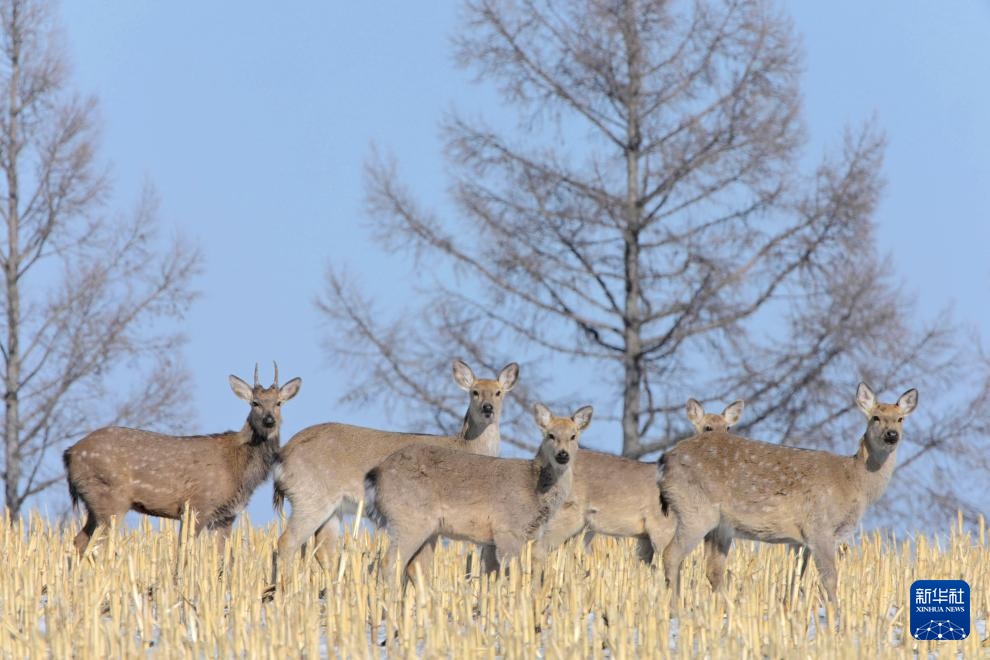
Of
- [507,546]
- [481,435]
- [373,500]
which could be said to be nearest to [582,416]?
[507,546]

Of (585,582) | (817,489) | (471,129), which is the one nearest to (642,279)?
(471,129)

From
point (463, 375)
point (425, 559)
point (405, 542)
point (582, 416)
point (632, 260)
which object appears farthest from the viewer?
point (632, 260)

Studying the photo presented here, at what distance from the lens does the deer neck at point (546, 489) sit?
10.8 m

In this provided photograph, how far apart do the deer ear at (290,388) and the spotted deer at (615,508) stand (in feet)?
9.48

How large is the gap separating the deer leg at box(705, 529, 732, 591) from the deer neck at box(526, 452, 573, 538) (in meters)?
1.25

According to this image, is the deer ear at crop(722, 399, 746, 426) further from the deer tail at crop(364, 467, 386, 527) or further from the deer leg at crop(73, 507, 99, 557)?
the deer leg at crop(73, 507, 99, 557)

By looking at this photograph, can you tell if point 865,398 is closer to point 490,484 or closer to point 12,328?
point 490,484

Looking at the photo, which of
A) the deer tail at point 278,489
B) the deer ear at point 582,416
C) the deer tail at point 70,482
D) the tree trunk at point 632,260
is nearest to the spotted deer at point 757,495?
the deer ear at point 582,416

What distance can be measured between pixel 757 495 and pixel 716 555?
1.83 ft

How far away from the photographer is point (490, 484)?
35.2 ft

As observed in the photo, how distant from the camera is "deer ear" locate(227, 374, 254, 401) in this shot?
13398mm

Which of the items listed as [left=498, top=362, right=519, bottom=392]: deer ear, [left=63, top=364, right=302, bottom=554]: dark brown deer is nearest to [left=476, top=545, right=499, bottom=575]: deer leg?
[left=63, top=364, right=302, bottom=554]: dark brown deer

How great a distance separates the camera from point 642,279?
2255cm

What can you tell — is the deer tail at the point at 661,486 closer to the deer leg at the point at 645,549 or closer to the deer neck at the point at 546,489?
the deer leg at the point at 645,549
